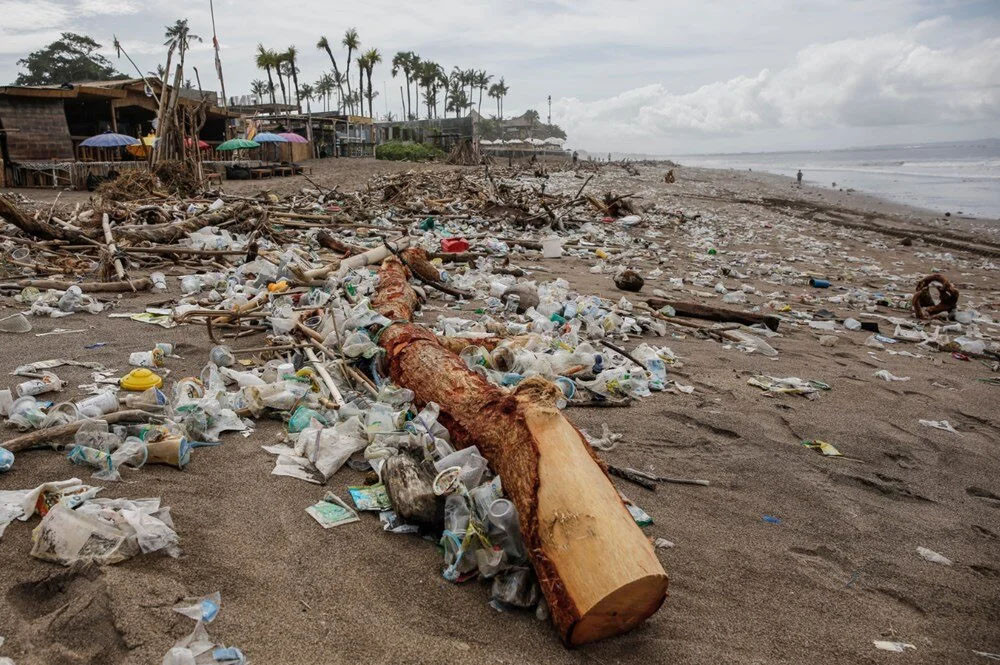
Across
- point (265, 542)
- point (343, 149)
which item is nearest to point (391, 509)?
point (265, 542)

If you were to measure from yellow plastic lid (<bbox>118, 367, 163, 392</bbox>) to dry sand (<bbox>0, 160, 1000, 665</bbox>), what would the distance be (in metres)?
0.32

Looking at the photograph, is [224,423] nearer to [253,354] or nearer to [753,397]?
[253,354]

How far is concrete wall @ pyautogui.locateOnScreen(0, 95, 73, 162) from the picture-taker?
54.3 feet

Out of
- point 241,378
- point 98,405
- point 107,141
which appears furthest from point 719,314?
point 107,141

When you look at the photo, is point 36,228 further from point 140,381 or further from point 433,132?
point 433,132

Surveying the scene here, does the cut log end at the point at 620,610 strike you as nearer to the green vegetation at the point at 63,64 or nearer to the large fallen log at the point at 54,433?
the large fallen log at the point at 54,433

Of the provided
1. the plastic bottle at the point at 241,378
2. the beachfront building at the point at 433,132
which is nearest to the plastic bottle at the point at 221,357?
the plastic bottle at the point at 241,378

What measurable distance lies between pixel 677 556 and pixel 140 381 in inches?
103

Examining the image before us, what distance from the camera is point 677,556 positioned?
2164 millimetres

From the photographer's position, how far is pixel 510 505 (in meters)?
1.96

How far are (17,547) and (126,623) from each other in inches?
20.2

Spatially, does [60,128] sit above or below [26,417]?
above

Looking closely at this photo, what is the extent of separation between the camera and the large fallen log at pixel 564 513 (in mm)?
1635

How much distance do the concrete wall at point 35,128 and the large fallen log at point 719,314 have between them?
19073mm
